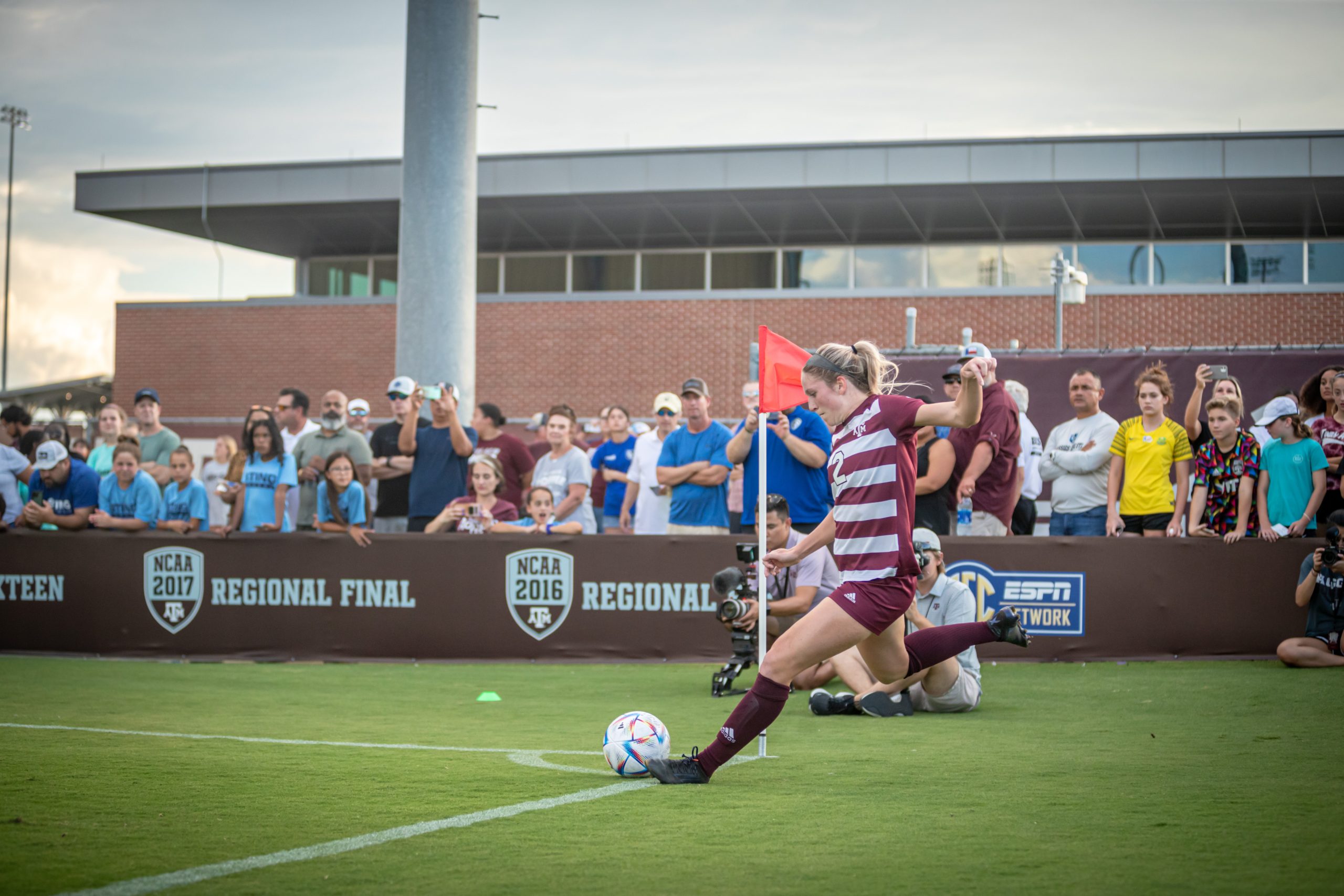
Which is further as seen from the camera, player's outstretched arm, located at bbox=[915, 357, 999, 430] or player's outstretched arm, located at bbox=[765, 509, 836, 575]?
player's outstretched arm, located at bbox=[765, 509, 836, 575]

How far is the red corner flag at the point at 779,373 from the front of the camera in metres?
8.05

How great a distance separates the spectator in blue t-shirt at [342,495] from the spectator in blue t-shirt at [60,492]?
2.62m

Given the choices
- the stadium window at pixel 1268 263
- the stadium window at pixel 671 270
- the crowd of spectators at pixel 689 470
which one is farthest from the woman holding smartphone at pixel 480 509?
the stadium window at pixel 1268 263

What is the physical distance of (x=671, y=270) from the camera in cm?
2809

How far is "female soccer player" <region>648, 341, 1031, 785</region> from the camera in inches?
218

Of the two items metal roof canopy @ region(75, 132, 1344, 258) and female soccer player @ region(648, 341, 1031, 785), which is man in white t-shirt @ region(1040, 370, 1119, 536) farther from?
metal roof canopy @ region(75, 132, 1344, 258)

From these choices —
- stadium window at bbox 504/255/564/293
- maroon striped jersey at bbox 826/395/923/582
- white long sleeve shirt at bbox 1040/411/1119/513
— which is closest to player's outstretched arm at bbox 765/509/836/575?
maroon striped jersey at bbox 826/395/923/582

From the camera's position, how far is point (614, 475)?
1441 cm

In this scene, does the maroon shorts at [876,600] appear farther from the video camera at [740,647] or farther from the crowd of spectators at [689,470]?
the crowd of spectators at [689,470]

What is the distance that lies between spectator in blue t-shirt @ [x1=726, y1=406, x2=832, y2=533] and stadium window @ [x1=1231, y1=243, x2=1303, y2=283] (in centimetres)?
1778

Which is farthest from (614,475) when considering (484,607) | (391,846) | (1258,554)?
(391,846)

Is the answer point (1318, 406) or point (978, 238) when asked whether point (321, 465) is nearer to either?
point (1318, 406)

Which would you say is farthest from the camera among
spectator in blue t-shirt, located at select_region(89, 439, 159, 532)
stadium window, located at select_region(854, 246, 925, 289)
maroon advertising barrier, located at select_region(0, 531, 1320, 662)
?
stadium window, located at select_region(854, 246, 925, 289)

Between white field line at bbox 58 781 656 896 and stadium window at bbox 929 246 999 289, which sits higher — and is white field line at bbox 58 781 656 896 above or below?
below
